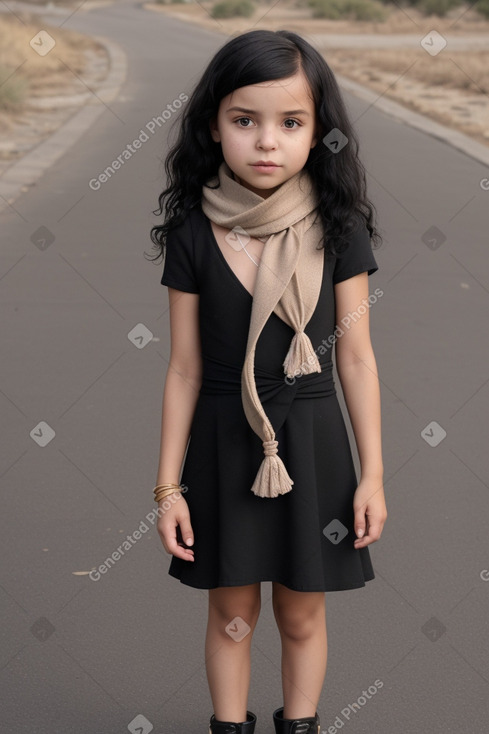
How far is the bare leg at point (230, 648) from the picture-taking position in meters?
2.78

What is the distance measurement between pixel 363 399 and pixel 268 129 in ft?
Answer: 2.06

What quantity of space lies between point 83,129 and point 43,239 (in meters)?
5.77

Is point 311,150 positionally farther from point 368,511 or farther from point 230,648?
point 230,648

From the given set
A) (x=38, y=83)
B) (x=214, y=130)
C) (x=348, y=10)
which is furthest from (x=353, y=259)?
(x=348, y=10)

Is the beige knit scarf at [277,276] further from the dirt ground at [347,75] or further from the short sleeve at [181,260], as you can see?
the dirt ground at [347,75]

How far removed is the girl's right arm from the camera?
2.68m

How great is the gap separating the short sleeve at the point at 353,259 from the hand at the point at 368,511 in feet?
1.49

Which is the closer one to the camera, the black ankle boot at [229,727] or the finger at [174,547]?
the finger at [174,547]

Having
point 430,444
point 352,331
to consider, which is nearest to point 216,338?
point 352,331

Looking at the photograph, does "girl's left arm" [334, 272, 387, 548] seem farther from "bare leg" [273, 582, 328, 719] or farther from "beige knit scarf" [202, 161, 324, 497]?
"bare leg" [273, 582, 328, 719]

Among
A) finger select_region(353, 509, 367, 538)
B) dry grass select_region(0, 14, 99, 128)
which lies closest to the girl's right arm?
finger select_region(353, 509, 367, 538)

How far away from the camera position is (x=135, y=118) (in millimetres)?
15367

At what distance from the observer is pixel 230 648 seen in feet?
9.29

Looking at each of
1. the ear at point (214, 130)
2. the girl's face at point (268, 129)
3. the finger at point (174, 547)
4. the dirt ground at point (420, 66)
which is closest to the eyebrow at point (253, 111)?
the girl's face at point (268, 129)
